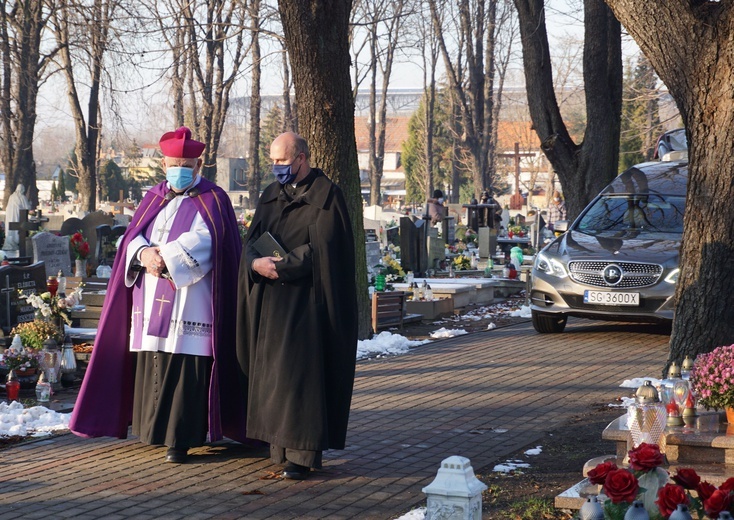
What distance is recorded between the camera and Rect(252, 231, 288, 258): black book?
6.87 meters

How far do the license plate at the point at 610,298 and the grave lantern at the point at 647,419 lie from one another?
7.19 meters

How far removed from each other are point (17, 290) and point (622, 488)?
865 centimetres

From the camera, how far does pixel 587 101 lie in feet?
60.5

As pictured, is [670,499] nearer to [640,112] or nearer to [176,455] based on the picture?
[176,455]

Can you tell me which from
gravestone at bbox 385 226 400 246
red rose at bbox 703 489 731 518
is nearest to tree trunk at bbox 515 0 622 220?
gravestone at bbox 385 226 400 246

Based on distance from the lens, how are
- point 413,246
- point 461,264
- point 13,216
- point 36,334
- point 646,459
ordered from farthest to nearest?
1. point 13,216
2. point 461,264
3. point 413,246
4. point 36,334
5. point 646,459

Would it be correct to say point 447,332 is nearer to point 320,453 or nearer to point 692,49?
point 692,49

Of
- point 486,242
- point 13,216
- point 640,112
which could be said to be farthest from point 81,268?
point 640,112

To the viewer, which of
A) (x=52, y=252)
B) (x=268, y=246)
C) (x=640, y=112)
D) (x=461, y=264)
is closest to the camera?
(x=268, y=246)

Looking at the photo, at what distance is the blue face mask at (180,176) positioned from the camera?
7.30m

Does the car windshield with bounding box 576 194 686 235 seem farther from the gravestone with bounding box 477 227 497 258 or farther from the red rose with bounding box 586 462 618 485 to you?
the gravestone with bounding box 477 227 497 258

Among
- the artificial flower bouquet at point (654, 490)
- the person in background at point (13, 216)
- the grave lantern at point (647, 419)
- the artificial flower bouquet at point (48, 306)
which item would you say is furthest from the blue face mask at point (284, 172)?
the person in background at point (13, 216)

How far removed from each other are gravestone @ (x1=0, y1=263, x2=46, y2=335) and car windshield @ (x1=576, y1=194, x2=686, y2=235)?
6770 mm

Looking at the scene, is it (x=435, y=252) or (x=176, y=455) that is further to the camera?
(x=435, y=252)
